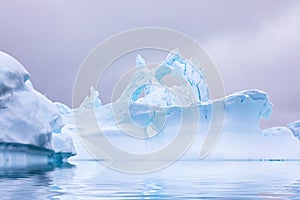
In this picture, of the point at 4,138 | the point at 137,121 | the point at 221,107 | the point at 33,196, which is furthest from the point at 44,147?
the point at 221,107

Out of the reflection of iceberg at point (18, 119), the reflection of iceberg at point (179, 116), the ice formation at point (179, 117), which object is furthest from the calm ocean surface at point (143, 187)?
the reflection of iceberg at point (179, 116)

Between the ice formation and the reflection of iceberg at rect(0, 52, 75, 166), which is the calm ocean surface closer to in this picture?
Answer: the reflection of iceberg at rect(0, 52, 75, 166)

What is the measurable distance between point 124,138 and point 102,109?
4792 millimetres

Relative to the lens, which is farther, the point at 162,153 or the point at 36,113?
the point at 162,153

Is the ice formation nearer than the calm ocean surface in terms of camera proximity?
No

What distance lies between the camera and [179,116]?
138 ft

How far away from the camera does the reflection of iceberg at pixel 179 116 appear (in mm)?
40562

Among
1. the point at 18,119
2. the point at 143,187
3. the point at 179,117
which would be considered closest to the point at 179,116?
the point at 179,117

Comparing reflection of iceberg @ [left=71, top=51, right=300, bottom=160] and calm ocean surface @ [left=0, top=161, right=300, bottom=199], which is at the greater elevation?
reflection of iceberg @ [left=71, top=51, right=300, bottom=160]

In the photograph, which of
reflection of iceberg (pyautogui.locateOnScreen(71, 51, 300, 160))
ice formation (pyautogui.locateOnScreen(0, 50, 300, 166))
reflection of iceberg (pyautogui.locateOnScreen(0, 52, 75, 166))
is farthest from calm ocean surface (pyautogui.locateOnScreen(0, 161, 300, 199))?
reflection of iceberg (pyautogui.locateOnScreen(71, 51, 300, 160))

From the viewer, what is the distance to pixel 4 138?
1691 cm

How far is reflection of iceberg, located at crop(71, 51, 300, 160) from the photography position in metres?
40.6

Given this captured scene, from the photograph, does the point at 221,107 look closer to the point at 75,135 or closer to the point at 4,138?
the point at 75,135

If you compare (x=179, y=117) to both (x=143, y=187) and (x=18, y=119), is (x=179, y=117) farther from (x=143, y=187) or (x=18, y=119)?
(x=143, y=187)
